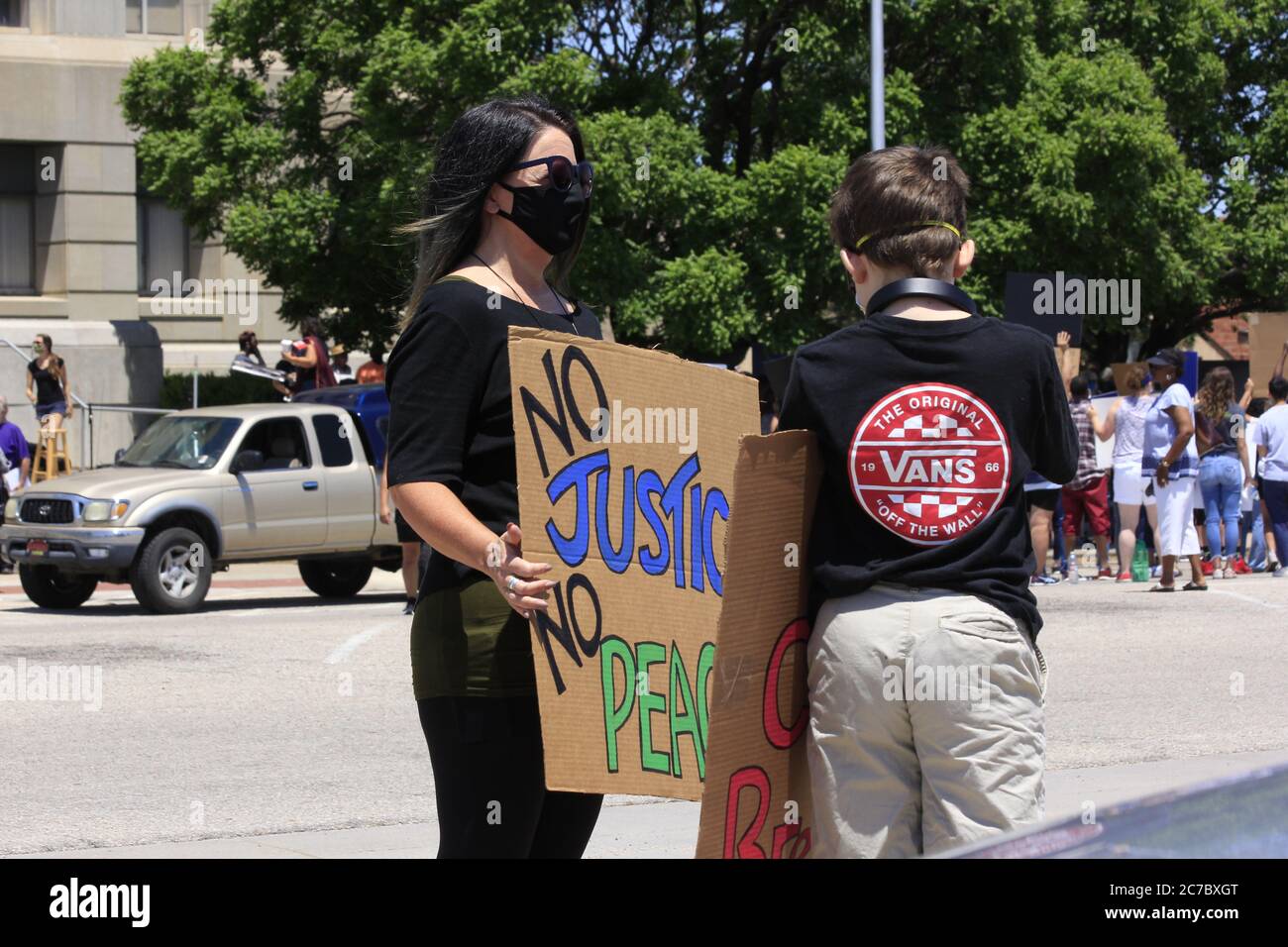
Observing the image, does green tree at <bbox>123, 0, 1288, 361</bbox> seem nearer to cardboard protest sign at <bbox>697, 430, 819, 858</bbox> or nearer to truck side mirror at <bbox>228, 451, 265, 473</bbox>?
truck side mirror at <bbox>228, 451, 265, 473</bbox>

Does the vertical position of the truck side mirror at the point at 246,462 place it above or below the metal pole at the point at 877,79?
below

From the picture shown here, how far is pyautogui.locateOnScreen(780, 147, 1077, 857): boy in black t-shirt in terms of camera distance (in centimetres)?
296

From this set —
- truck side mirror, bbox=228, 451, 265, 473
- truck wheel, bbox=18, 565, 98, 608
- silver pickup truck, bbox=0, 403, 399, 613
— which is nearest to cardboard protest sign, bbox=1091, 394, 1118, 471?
silver pickup truck, bbox=0, 403, 399, 613

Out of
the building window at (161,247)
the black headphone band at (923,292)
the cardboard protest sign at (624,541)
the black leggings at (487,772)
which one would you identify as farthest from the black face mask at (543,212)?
the building window at (161,247)

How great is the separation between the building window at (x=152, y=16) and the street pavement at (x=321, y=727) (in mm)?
16215

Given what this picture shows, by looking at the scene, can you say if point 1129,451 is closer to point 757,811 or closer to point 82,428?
point 757,811

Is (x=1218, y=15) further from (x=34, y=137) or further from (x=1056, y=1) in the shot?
(x=34, y=137)

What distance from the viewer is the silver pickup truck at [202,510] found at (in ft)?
46.4

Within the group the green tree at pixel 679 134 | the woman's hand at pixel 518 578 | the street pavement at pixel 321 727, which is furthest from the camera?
the green tree at pixel 679 134

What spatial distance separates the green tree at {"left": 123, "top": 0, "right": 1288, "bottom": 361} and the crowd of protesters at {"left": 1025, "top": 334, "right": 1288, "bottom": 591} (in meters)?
6.57

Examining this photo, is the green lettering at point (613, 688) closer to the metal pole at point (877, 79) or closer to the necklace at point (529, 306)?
the necklace at point (529, 306)

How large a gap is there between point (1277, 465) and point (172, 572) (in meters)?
10.5

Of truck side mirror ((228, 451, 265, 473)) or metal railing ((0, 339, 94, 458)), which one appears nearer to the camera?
truck side mirror ((228, 451, 265, 473))
